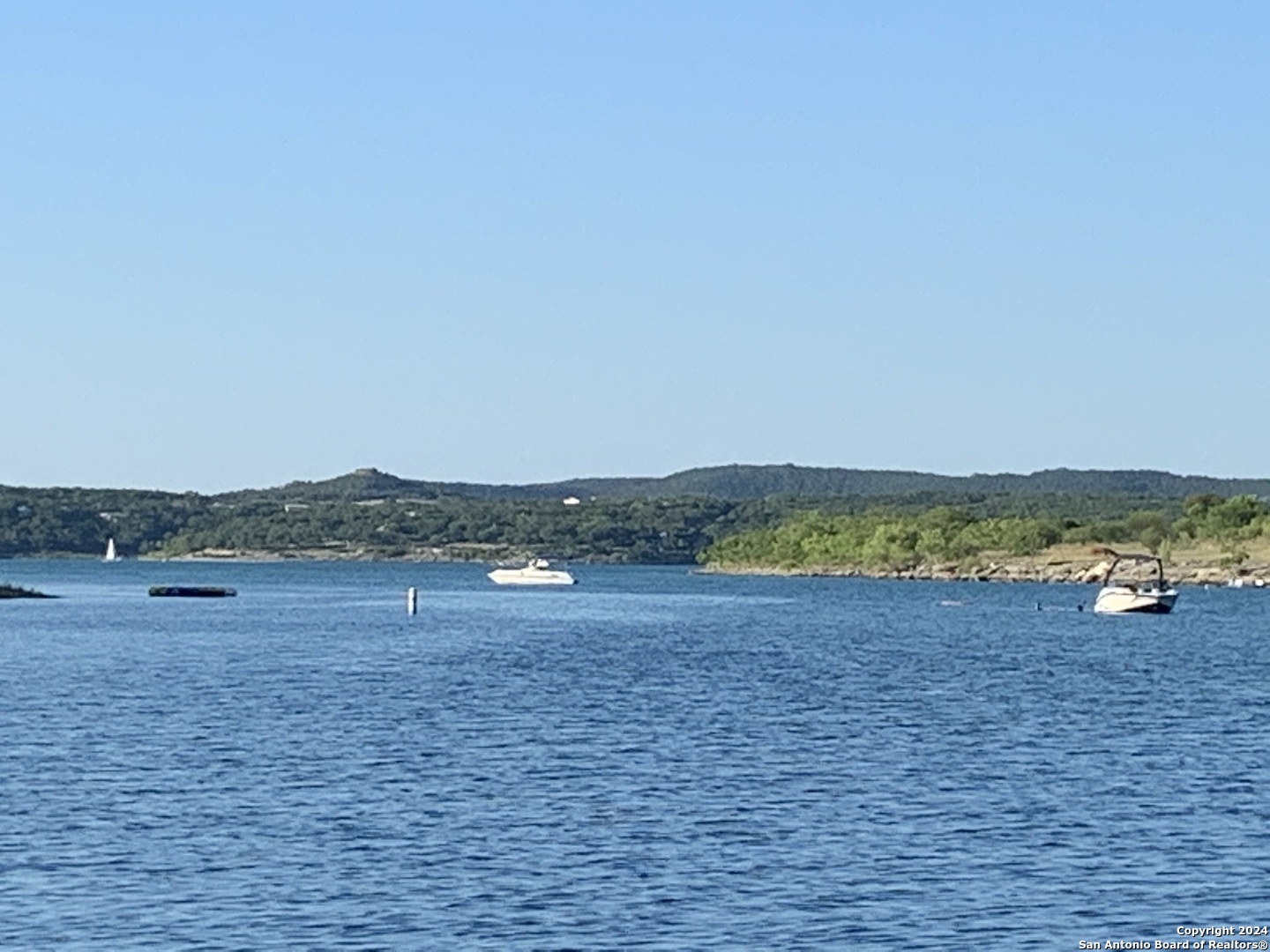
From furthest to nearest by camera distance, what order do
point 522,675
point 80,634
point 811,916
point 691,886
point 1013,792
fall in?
1. point 80,634
2. point 522,675
3. point 1013,792
4. point 691,886
5. point 811,916

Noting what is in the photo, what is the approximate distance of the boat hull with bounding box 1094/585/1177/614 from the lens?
157 m

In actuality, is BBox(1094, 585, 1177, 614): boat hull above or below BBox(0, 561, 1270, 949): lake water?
above

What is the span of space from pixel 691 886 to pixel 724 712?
3249cm

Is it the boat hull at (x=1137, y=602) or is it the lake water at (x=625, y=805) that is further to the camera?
the boat hull at (x=1137, y=602)

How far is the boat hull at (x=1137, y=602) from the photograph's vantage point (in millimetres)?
157000

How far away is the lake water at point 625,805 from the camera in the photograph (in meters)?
33.1

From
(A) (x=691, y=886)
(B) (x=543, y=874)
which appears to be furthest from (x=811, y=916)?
(B) (x=543, y=874)

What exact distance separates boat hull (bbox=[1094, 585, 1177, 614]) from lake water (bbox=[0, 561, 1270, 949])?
64.3 meters

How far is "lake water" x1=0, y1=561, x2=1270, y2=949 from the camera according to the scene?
109 feet

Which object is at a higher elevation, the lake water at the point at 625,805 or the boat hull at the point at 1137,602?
the boat hull at the point at 1137,602

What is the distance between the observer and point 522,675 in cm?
8706

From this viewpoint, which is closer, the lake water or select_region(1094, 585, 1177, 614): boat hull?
the lake water

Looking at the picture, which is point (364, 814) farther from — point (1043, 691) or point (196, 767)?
point (1043, 691)

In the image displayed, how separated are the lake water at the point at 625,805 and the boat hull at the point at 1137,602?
211 feet
